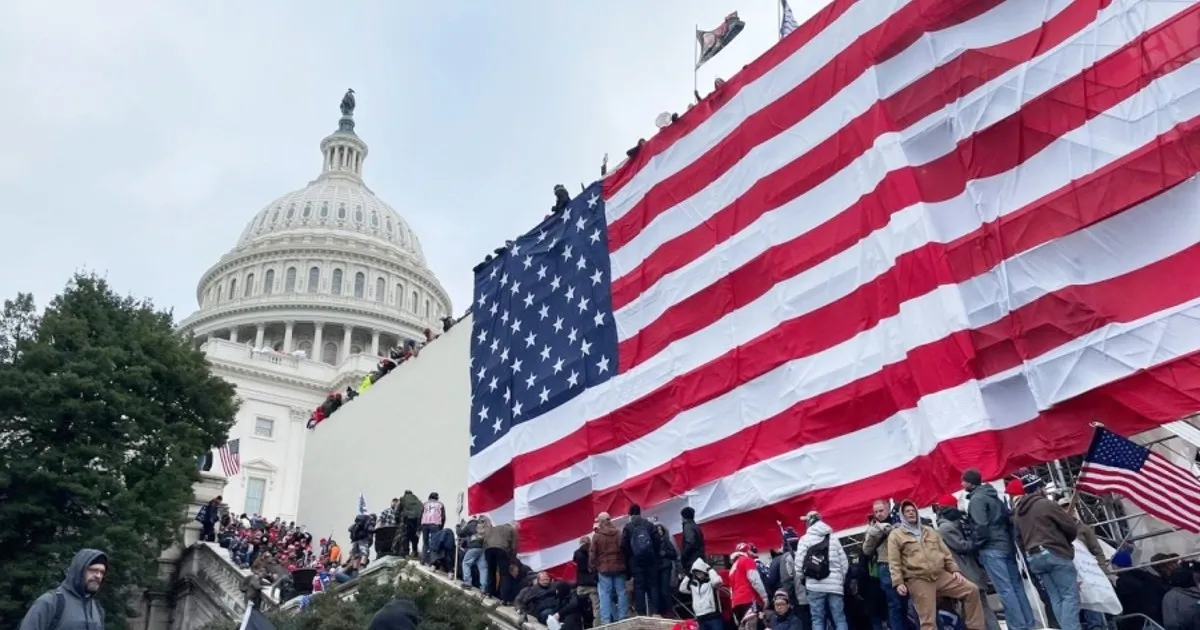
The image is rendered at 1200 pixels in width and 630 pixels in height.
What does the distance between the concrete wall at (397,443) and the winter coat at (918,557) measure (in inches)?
634

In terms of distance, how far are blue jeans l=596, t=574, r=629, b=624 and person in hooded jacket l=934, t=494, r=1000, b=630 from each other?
4161 mm

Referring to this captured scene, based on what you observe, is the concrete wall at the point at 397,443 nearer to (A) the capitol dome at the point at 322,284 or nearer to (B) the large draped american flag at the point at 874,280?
(B) the large draped american flag at the point at 874,280

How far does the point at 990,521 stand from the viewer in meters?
9.15

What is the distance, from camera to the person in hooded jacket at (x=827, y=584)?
9.60m

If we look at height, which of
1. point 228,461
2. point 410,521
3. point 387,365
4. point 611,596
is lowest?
point 611,596

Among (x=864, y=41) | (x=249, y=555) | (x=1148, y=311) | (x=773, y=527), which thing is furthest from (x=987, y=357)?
(x=249, y=555)

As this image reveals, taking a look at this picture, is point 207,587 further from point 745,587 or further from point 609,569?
point 745,587

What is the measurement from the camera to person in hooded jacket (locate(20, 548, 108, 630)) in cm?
574

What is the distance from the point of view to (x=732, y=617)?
11242 millimetres

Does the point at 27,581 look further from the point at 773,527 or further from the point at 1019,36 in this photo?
the point at 1019,36

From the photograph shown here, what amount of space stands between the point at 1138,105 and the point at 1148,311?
2.32 m

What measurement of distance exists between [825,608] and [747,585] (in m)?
1.18

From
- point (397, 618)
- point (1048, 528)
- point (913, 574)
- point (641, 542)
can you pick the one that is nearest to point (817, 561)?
point (913, 574)

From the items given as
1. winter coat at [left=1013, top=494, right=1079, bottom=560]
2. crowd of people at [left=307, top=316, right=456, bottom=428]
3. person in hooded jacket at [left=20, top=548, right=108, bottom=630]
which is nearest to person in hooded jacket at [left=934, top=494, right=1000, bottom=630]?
winter coat at [left=1013, top=494, right=1079, bottom=560]
